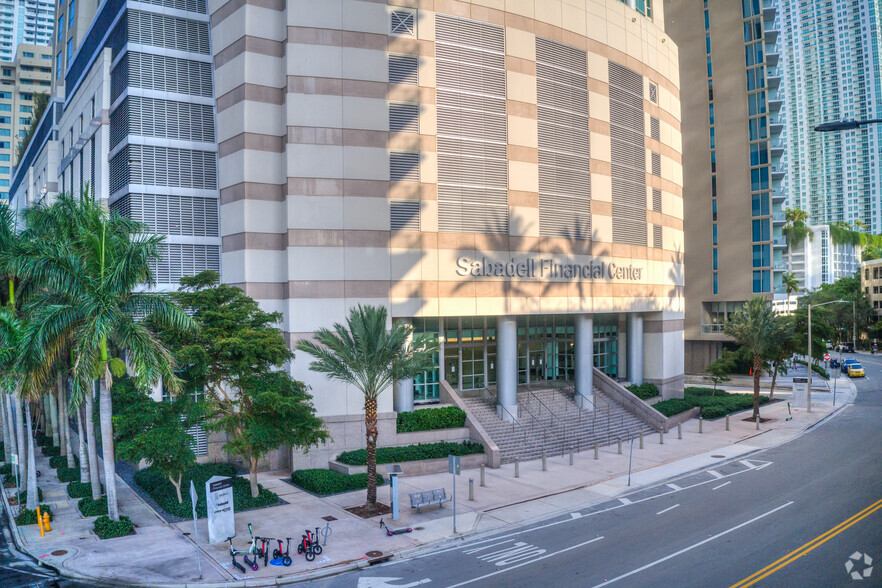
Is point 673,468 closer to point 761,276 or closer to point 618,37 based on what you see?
point 618,37

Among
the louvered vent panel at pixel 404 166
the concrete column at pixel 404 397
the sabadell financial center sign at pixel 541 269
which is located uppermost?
the louvered vent panel at pixel 404 166

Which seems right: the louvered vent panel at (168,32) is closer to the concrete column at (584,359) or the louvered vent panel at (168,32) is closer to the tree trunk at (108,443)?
the tree trunk at (108,443)

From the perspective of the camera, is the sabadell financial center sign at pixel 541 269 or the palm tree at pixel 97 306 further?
the sabadell financial center sign at pixel 541 269

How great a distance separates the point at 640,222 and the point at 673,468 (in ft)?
64.8

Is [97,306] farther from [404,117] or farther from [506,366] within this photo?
[506,366]

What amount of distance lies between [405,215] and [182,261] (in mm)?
12805

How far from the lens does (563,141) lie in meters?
40.4

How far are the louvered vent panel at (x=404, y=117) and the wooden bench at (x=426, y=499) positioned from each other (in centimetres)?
1941

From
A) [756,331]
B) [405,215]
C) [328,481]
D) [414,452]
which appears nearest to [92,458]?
[328,481]

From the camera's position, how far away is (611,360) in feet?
166

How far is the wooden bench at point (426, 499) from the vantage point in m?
24.7

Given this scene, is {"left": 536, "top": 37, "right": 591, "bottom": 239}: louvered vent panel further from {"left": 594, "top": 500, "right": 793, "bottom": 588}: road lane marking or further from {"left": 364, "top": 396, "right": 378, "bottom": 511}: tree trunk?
{"left": 594, "top": 500, "right": 793, "bottom": 588}: road lane marking

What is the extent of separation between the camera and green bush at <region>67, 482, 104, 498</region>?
27.1 meters

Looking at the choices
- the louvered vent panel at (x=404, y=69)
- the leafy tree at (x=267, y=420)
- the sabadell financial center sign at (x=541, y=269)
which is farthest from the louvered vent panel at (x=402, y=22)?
the leafy tree at (x=267, y=420)
